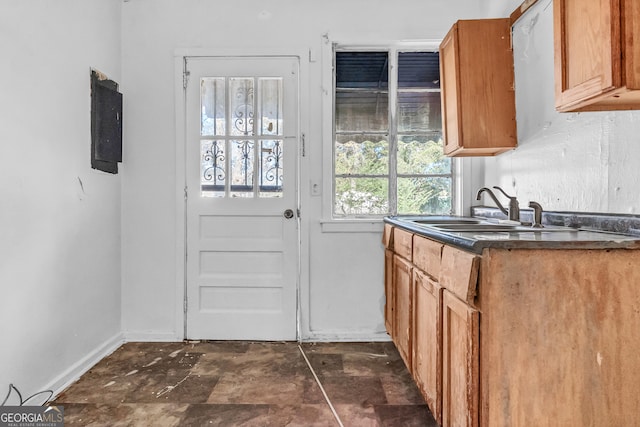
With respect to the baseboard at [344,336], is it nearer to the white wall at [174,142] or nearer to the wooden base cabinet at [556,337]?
the white wall at [174,142]

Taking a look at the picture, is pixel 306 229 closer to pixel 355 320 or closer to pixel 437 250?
pixel 355 320

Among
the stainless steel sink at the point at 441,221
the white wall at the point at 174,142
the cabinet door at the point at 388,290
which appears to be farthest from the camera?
the white wall at the point at 174,142

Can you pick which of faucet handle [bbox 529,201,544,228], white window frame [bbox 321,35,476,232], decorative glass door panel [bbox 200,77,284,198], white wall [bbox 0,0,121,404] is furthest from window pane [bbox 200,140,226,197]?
faucet handle [bbox 529,201,544,228]

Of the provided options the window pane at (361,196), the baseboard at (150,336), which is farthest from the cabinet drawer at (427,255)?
the baseboard at (150,336)

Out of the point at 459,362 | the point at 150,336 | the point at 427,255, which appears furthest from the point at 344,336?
the point at 459,362

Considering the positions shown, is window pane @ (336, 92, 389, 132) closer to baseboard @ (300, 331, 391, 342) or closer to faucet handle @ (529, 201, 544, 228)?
faucet handle @ (529, 201, 544, 228)

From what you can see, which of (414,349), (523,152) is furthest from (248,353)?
(523,152)

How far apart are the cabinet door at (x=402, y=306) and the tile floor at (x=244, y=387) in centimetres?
23

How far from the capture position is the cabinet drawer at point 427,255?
1.67m

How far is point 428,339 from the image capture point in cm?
179

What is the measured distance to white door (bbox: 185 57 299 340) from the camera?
9.56ft

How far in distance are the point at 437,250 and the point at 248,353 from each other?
166 centimetres

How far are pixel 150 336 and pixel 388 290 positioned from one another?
181 cm

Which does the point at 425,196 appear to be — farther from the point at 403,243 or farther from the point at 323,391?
the point at 323,391
